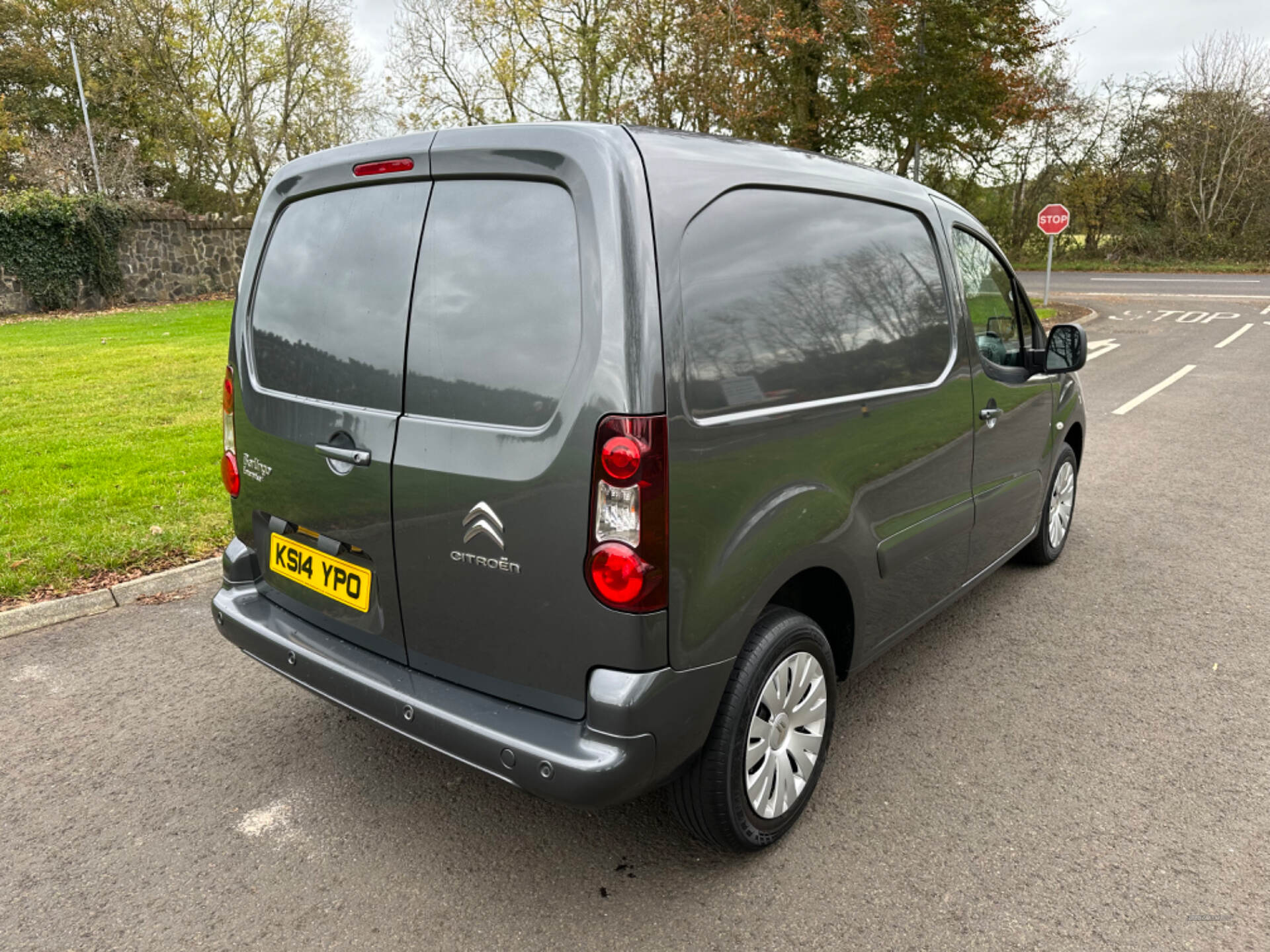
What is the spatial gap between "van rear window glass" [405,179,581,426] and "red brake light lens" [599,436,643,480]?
17cm

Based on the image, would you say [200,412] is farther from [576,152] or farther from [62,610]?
[576,152]

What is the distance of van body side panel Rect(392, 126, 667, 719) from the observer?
198 cm

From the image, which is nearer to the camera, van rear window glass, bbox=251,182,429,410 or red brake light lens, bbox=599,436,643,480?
red brake light lens, bbox=599,436,643,480

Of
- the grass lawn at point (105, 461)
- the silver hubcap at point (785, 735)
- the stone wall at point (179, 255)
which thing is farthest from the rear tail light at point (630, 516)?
the stone wall at point (179, 255)

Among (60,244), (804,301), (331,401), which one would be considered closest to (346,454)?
(331,401)

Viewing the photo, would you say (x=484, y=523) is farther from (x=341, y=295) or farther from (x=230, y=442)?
(x=230, y=442)

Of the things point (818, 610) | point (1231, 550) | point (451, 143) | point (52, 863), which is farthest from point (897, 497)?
point (1231, 550)

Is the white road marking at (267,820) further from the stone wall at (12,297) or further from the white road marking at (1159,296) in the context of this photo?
the white road marking at (1159,296)

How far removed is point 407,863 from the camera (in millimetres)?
2439

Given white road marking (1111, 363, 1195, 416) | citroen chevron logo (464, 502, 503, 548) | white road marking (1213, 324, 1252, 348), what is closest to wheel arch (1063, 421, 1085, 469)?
citroen chevron logo (464, 502, 503, 548)

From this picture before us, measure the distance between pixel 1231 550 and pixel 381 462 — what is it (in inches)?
187

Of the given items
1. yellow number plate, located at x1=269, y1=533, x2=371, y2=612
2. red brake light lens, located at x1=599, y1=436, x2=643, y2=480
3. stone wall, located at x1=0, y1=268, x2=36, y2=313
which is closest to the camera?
red brake light lens, located at x1=599, y1=436, x2=643, y2=480

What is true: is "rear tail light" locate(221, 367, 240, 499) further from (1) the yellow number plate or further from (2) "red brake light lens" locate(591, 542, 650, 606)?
(2) "red brake light lens" locate(591, 542, 650, 606)

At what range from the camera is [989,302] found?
11.7 ft
